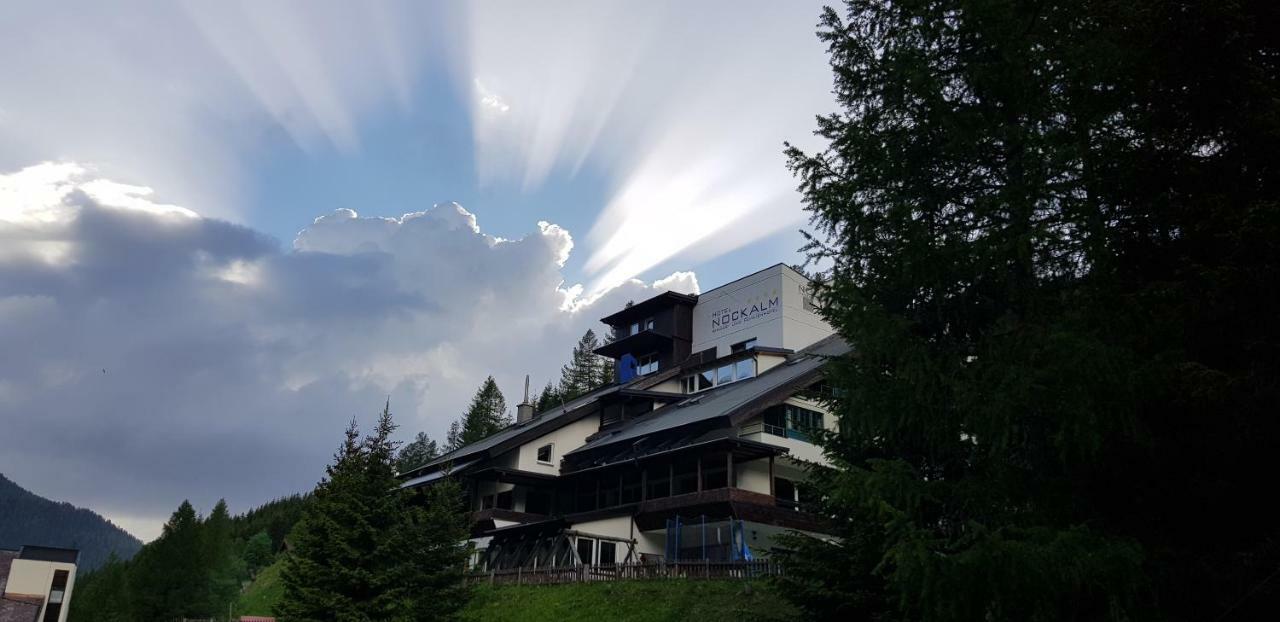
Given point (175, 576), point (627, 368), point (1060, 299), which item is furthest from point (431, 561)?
point (627, 368)

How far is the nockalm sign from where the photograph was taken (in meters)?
58.4

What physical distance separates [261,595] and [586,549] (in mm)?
30251

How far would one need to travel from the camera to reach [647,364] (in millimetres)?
63875

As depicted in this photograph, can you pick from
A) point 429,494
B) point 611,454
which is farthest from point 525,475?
point 429,494

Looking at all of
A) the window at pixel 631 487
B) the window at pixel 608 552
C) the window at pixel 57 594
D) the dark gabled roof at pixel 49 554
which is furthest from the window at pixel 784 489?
the dark gabled roof at pixel 49 554

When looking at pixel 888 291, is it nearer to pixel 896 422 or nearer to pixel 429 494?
pixel 896 422

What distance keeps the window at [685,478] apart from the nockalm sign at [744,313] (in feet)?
65.9

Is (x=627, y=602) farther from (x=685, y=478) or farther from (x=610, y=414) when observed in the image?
(x=610, y=414)

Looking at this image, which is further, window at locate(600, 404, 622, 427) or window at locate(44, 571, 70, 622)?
window at locate(44, 571, 70, 622)

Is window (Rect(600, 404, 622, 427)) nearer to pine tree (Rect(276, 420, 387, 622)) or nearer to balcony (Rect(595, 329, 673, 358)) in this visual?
balcony (Rect(595, 329, 673, 358))

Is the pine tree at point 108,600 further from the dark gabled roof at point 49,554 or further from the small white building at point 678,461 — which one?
the small white building at point 678,461

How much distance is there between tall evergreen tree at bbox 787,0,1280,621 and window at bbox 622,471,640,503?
28.3 metres

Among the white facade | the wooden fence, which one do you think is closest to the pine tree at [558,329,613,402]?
the white facade

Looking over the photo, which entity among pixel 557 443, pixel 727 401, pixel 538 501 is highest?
pixel 727 401
